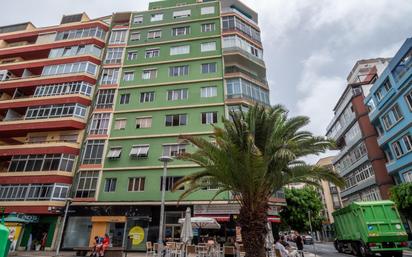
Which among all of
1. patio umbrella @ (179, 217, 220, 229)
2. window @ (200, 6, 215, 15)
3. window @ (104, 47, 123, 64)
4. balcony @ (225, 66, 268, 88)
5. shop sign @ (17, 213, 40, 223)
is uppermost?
window @ (200, 6, 215, 15)

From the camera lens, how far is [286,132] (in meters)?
13.6

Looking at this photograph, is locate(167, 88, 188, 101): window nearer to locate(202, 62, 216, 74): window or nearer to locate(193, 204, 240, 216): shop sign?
locate(202, 62, 216, 74): window

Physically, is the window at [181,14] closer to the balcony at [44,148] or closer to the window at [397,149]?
the balcony at [44,148]

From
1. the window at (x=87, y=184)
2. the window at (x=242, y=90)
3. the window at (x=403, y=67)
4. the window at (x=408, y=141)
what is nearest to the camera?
the window at (x=403, y=67)

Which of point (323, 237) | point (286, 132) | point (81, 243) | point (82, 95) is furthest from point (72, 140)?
point (323, 237)

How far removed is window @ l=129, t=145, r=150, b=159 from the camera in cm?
2753

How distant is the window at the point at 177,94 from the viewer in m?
30.4

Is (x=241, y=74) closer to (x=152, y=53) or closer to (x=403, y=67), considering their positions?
(x=152, y=53)

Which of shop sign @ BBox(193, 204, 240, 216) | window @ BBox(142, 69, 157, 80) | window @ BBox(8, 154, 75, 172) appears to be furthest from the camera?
window @ BBox(142, 69, 157, 80)

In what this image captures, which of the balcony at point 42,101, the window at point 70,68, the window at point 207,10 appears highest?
the window at point 207,10

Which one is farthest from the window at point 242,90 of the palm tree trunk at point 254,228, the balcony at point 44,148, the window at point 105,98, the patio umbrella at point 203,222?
the balcony at point 44,148

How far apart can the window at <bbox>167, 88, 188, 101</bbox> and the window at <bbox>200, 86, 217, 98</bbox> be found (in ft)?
6.39

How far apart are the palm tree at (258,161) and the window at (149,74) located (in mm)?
21043

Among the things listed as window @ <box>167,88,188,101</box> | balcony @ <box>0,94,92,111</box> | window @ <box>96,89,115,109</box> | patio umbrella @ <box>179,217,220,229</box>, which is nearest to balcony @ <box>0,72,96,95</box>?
balcony @ <box>0,94,92,111</box>
